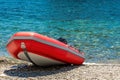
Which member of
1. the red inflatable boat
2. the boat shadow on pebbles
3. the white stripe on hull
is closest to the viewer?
the boat shadow on pebbles

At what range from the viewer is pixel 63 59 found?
11.2m

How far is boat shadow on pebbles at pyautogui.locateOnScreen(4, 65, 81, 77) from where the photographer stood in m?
10.4

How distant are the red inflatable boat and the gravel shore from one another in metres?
0.23

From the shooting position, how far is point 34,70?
11.0m

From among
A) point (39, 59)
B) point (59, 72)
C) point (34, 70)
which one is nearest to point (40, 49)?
point (39, 59)

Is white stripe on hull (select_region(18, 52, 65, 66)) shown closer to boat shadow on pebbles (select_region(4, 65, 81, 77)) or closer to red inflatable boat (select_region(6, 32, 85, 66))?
red inflatable boat (select_region(6, 32, 85, 66))

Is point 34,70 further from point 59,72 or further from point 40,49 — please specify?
point 59,72

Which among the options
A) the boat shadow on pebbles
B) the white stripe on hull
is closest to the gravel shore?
the boat shadow on pebbles

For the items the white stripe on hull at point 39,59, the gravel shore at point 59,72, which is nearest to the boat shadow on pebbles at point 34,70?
the gravel shore at point 59,72

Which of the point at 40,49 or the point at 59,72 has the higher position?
the point at 40,49

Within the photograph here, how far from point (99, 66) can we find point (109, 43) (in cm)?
615

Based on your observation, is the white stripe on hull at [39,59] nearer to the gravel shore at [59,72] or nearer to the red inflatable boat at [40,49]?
the red inflatable boat at [40,49]

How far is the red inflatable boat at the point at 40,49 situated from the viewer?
34.9 feet

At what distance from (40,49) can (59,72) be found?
79 centimetres
